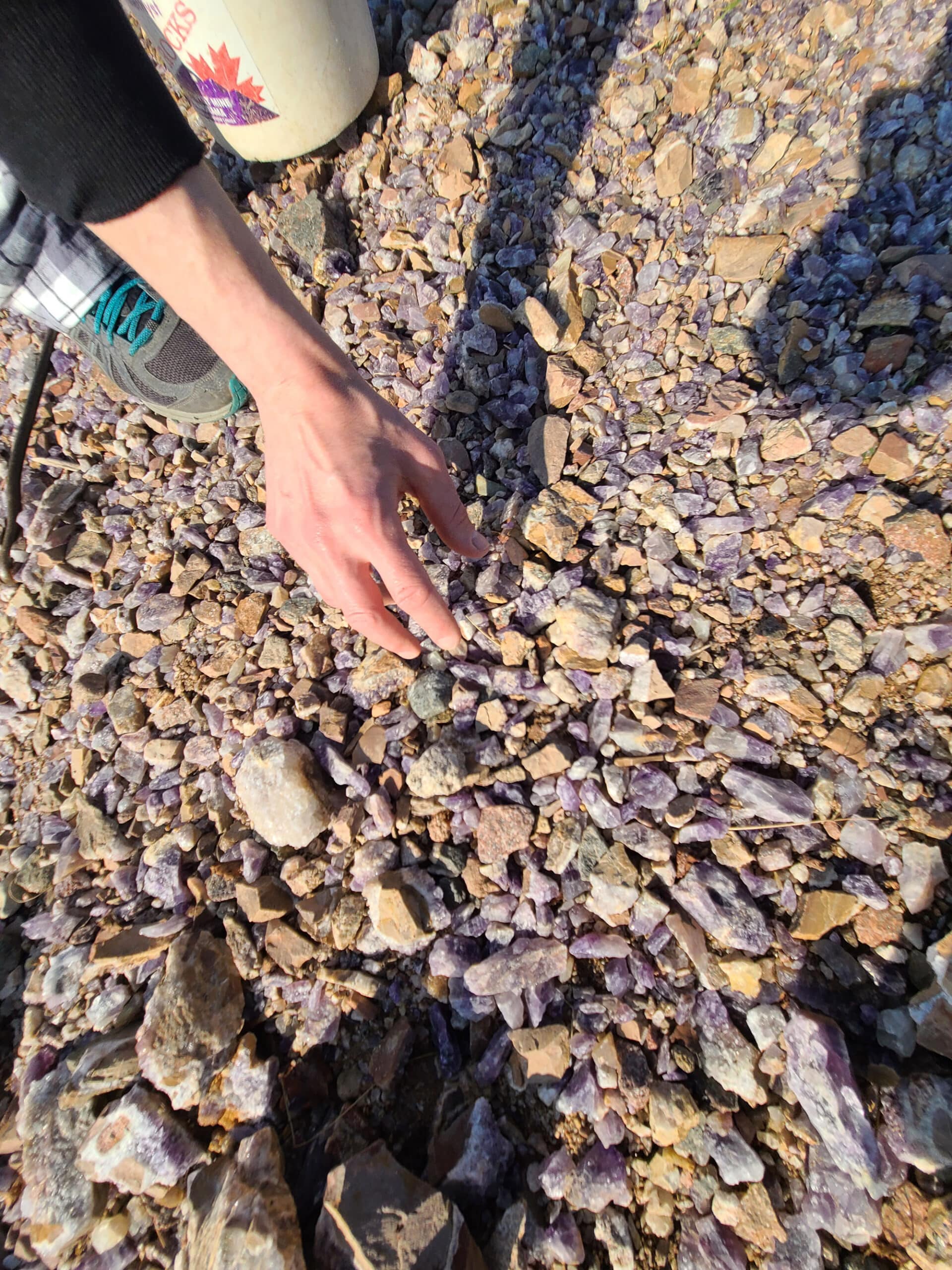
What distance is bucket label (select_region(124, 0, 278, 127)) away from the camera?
1.78m

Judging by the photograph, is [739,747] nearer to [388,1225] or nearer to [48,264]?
[388,1225]

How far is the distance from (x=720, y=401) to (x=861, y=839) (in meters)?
1.05

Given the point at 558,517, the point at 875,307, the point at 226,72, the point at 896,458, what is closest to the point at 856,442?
the point at 896,458

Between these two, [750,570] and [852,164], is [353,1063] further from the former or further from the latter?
[852,164]

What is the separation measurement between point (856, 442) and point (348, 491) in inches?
45.5

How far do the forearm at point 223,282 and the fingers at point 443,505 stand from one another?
228 millimetres

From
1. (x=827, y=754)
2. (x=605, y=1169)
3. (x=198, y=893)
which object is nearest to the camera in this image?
(x=605, y=1169)

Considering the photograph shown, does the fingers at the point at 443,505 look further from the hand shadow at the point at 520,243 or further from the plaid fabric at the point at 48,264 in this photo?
the plaid fabric at the point at 48,264

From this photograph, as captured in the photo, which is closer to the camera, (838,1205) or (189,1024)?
(838,1205)

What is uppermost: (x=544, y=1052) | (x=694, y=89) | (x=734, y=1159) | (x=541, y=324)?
(x=694, y=89)

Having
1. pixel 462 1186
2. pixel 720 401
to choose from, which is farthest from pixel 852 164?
pixel 462 1186

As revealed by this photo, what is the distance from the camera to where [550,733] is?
4.92ft

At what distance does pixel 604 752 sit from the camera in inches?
57.4

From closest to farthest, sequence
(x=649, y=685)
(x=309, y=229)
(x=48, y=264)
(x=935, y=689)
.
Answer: (x=935, y=689)
(x=649, y=685)
(x=48, y=264)
(x=309, y=229)
